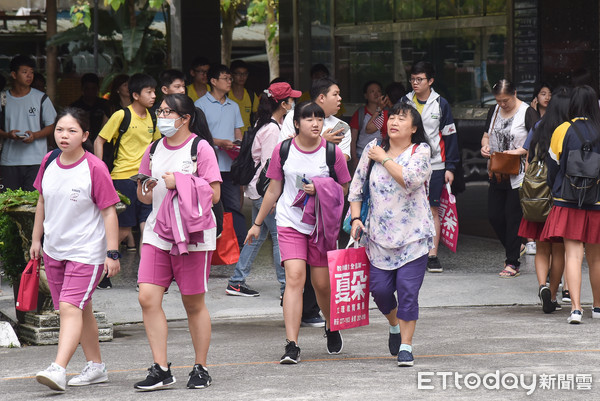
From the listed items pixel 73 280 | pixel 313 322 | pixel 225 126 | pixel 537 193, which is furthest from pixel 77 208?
pixel 225 126

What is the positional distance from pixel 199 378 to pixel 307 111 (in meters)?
1.88

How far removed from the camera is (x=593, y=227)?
310 inches

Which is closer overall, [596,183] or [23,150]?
[596,183]

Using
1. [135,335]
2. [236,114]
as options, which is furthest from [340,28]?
[135,335]

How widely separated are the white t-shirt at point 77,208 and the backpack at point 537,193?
12.6 ft

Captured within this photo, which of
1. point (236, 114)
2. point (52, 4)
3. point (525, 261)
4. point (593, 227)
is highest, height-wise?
point (52, 4)

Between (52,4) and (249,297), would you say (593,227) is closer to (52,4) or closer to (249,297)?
(249,297)

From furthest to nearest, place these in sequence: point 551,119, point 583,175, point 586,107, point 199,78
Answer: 1. point 199,78
2. point 551,119
3. point 586,107
4. point 583,175

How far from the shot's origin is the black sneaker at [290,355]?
6.50m

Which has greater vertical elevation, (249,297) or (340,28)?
(340,28)

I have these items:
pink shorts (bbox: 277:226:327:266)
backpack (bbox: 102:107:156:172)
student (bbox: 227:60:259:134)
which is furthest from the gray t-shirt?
pink shorts (bbox: 277:226:327:266)

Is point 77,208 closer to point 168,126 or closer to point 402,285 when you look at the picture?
point 168,126

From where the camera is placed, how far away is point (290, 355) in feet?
21.3

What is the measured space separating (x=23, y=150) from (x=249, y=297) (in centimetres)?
320
